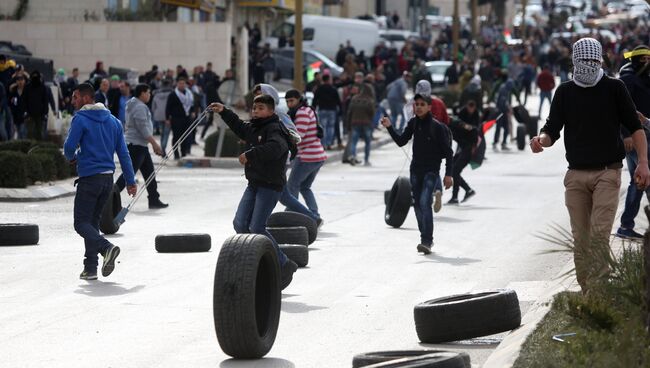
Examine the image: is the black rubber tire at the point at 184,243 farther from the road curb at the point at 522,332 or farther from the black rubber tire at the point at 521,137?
the black rubber tire at the point at 521,137

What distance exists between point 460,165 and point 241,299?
44.9 ft

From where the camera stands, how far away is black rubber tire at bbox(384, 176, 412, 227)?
17766 millimetres

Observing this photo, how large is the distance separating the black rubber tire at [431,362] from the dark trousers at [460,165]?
45.9 ft

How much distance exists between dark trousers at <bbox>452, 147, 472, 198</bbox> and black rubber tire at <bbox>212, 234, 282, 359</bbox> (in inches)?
499

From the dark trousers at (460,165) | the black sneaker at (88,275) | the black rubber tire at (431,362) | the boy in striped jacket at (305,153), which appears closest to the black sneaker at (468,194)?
the dark trousers at (460,165)

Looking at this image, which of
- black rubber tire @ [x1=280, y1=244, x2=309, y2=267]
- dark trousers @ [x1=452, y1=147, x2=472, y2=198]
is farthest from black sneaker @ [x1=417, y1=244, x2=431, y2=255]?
dark trousers @ [x1=452, y1=147, x2=472, y2=198]

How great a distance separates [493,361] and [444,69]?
48.4m

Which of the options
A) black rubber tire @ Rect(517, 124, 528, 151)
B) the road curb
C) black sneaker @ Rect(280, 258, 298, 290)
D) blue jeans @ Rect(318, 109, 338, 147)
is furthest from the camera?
black rubber tire @ Rect(517, 124, 528, 151)

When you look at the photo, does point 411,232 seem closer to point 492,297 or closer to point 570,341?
point 492,297

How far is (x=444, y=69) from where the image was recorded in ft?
185

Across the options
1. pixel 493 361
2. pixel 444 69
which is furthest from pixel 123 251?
pixel 444 69

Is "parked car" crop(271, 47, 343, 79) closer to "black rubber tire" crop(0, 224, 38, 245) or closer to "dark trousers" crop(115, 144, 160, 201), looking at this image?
"dark trousers" crop(115, 144, 160, 201)

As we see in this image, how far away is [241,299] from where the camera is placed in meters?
8.60

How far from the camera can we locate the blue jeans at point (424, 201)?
15.1 m
